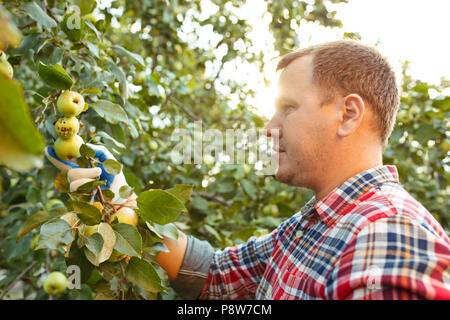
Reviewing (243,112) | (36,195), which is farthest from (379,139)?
(243,112)

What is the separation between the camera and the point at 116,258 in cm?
100

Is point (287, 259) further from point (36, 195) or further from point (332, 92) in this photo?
point (36, 195)

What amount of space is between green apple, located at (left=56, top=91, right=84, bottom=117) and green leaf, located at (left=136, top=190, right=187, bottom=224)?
325 millimetres

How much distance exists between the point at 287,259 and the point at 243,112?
6.57ft

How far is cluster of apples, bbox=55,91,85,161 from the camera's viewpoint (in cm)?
101

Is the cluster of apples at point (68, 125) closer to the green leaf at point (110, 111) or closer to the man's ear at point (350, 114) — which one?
the green leaf at point (110, 111)

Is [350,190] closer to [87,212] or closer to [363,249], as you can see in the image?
[363,249]

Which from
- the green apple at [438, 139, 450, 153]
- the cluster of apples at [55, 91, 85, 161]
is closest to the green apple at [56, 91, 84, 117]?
the cluster of apples at [55, 91, 85, 161]

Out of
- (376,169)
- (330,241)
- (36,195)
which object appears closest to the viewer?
(330,241)

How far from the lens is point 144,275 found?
37.6 inches

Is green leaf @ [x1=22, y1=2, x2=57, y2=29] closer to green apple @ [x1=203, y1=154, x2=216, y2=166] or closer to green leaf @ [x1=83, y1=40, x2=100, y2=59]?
green leaf @ [x1=83, y1=40, x2=100, y2=59]

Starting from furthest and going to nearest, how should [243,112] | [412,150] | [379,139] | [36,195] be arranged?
[243,112]
[412,150]
[36,195]
[379,139]

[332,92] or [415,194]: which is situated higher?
[332,92]

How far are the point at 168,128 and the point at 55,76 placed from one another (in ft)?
7.33
